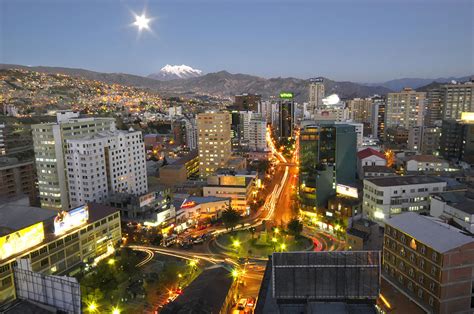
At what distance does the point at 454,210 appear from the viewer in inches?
824

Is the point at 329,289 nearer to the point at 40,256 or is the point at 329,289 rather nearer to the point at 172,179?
the point at 40,256

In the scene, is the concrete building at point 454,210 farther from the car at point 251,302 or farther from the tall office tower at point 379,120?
the tall office tower at point 379,120

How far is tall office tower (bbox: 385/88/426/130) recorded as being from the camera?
6278 centimetres

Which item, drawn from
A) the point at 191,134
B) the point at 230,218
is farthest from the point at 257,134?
the point at 230,218

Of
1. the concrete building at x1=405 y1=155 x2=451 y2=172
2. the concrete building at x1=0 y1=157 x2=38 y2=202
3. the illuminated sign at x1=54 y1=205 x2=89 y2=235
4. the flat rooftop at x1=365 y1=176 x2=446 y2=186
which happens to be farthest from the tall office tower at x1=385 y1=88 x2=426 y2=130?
the concrete building at x1=0 y1=157 x2=38 y2=202

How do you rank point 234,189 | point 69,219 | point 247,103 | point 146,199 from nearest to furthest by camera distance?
point 69,219
point 146,199
point 234,189
point 247,103

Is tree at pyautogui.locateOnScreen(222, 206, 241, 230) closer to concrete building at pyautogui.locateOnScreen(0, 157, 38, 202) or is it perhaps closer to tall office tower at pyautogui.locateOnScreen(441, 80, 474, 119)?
Answer: concrete building at pyautogui.locateOnScreen(0, 157, 38, 202)

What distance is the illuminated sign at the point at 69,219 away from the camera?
20094 mm

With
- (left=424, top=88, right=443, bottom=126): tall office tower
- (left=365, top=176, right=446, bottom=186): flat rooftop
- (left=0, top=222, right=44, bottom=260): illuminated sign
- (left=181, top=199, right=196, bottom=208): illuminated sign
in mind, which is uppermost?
(left=424, top=88, right=443, bottom=126): tall office tower

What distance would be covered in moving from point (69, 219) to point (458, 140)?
4602cm

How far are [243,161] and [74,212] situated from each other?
2669 cm

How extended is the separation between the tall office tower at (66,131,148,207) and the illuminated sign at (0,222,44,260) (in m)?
10.4

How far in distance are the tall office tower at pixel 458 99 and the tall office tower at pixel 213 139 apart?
4477 cm

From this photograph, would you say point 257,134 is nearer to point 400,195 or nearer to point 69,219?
point 400,195
